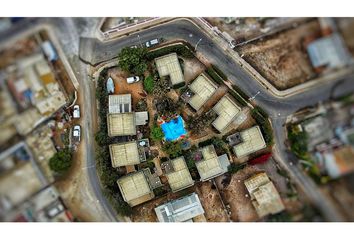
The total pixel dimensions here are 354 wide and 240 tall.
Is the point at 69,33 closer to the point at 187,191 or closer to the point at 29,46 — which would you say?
the point at 29,46

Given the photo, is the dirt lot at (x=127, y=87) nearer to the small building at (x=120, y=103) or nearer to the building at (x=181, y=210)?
the small building at (x=120, y=103)

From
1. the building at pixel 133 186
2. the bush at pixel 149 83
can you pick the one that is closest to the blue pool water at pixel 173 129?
the bush at pixel 149 83

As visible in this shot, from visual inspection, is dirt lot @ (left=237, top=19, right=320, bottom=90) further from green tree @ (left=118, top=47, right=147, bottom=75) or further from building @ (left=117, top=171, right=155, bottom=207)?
building @ (left=117, top=171, right=155, bottom=207)

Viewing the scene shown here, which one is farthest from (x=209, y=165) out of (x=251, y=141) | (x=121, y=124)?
(x=121, y=124)

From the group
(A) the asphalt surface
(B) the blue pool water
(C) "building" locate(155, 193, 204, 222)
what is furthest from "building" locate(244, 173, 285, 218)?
(B) the blue pool water

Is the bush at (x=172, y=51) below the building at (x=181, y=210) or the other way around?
the other way around
